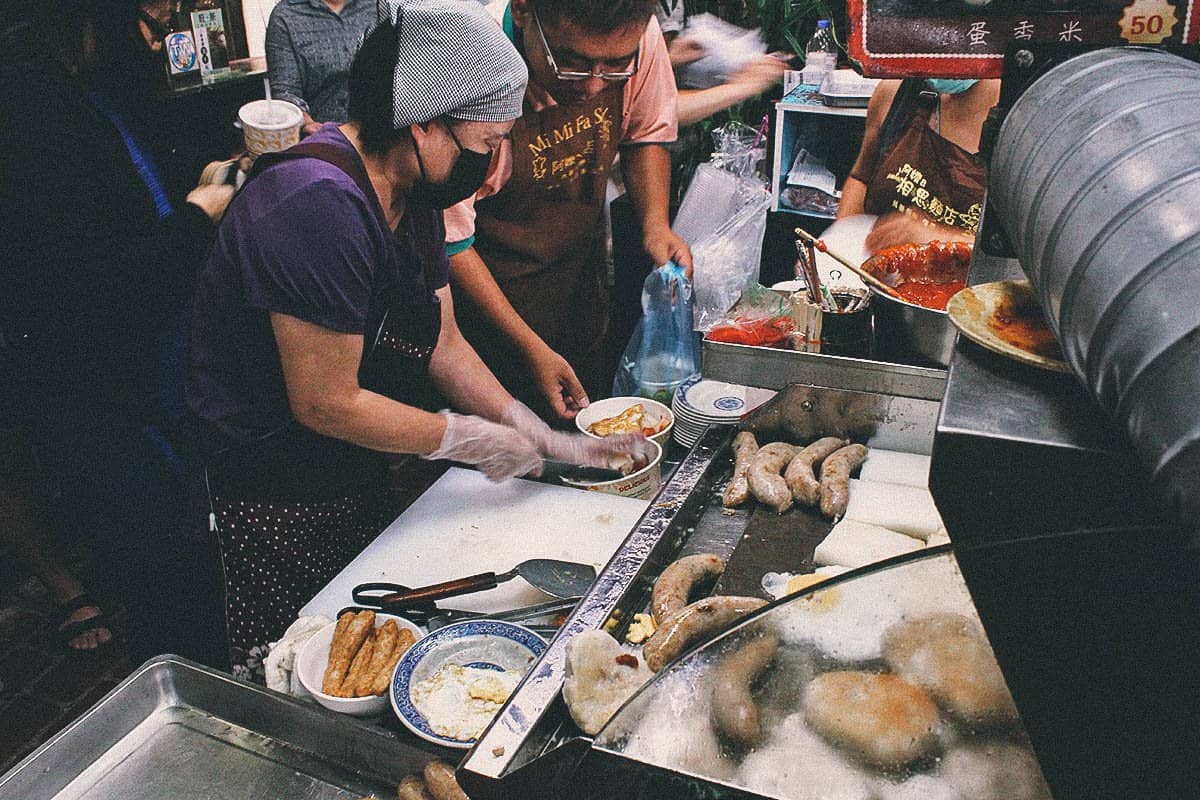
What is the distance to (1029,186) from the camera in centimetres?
96

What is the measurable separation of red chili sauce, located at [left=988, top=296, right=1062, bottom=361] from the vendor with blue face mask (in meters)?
2.49

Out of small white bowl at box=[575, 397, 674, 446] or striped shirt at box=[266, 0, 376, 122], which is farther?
striped shirt at box=[266, 0, 376, 122]

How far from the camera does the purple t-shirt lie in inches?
79.8

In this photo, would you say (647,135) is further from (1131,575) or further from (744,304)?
(1131,575)

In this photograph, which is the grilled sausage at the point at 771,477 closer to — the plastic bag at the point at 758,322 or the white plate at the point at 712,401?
the plastic bag at the point at 758,322

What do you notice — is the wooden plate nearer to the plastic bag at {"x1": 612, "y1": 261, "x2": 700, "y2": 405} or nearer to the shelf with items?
the plastic bag at {"x1": 612, "y1": 261, "x2": 700, "y2": 405}

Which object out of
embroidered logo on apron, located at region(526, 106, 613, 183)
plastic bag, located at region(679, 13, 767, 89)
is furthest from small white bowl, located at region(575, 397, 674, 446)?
plastic bag, located at region(679, 13, 767, 89)

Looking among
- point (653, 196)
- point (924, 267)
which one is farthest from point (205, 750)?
point (653, 196)

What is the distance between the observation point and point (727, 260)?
444 cm

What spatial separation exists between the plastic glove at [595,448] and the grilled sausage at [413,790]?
3.94 ft

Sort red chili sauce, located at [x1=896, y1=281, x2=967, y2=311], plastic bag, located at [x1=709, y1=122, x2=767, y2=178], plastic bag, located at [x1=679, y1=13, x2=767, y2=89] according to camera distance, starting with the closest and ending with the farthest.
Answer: red chili sauce, located at [x1=896, y1=281, x2=967, y2=311] → plastic bag, located at [x1=679, y1=13, x2=767, y2=89] → plastic bag, located at [x1=709, y1=122, x2=767, y2=178]

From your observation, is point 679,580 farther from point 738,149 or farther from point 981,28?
point 738,149

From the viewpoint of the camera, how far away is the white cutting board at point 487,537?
7.33ft

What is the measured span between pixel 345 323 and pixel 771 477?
1101 mm
